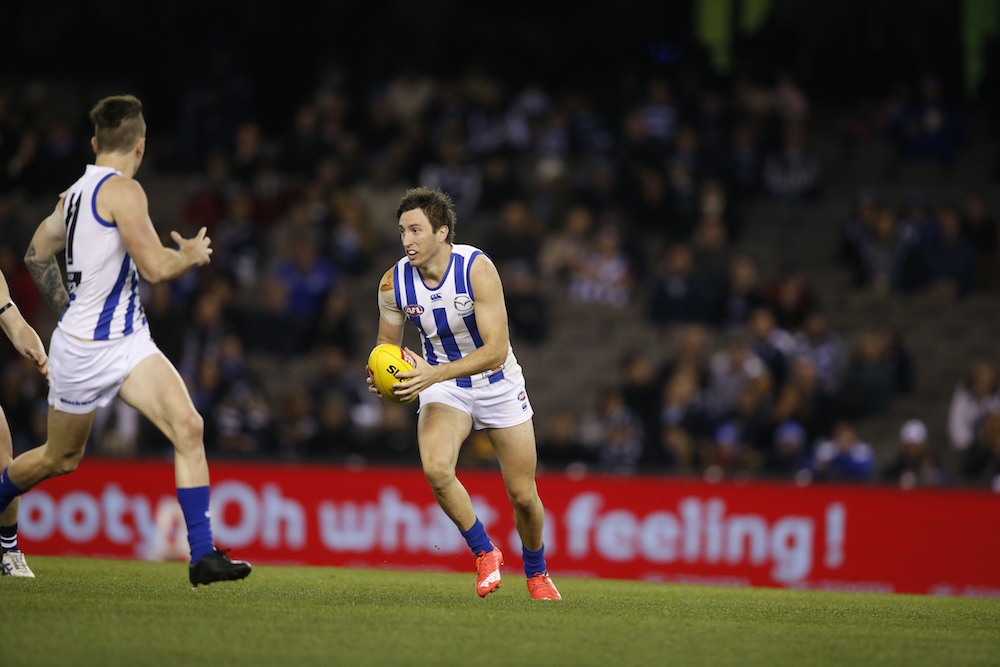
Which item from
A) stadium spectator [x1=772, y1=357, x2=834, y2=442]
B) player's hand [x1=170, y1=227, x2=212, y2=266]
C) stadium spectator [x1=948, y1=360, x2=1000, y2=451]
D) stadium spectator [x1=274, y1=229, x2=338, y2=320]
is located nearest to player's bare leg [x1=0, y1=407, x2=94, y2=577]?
player's hand [x1=170, y1=227, x2=212, y2=266]

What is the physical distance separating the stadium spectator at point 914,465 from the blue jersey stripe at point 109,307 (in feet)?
27.2

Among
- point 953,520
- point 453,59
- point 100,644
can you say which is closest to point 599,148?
point 453,59

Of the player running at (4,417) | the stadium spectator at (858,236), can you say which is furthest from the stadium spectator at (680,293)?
the player running at (4,417)

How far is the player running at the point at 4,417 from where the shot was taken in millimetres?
6457

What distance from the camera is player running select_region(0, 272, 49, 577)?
6457 millimetres

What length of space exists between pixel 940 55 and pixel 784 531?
34.1 feet

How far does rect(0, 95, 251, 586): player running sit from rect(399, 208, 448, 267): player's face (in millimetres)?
1259

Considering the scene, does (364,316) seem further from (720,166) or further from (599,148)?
(720,166)

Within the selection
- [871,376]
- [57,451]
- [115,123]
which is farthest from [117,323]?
[871,376]

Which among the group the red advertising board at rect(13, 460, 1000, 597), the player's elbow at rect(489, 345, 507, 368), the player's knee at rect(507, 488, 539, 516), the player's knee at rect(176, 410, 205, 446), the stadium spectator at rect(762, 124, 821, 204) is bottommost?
the red advertising board at rect(13, 460, 1000, 597)

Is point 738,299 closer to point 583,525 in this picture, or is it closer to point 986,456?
point 986,456

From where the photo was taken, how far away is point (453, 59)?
728 inches

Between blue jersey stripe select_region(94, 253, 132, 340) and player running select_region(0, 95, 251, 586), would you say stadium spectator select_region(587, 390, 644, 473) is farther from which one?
blue jersey stripe select_region(94, 253, 132, 340)

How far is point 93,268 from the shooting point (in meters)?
5.83
